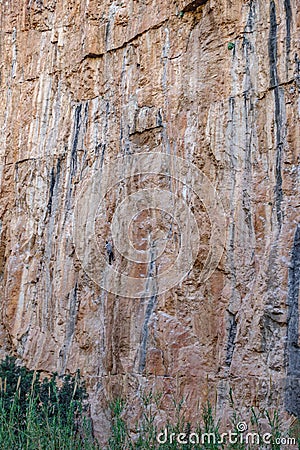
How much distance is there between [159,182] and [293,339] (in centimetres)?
266

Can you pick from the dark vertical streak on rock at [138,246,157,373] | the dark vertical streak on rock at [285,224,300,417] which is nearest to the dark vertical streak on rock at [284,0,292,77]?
the dark vertical streak on rock at [285,224,300,417]

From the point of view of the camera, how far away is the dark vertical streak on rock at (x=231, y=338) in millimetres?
6328

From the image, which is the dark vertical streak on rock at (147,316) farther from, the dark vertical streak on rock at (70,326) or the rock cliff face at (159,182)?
the dark vertical streak on rock at (70,326)

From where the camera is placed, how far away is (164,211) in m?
7.24

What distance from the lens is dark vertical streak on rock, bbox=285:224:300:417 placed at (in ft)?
18.8

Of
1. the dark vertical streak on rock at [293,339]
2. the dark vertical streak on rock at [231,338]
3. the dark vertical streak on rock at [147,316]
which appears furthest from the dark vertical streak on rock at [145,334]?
the dark vertical streak on rock at [293,339]

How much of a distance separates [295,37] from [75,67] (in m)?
3.55

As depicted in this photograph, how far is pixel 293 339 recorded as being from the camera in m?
5.91

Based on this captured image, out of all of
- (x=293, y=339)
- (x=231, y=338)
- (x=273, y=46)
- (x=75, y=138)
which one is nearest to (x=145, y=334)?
(x=231, y=338)

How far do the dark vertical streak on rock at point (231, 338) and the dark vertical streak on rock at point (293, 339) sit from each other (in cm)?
65

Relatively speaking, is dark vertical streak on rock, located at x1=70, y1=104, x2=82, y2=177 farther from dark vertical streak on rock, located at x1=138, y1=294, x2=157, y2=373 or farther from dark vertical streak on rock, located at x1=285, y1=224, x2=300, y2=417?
dark vertical streak on rock, located at x1=285, y1=224, x2=300, y2=417

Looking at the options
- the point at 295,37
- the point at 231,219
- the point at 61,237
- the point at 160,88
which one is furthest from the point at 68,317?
the point at 295,37

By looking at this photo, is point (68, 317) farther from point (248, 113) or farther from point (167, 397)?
point (248, 113)

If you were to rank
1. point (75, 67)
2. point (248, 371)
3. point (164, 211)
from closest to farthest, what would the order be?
point (248, 371), point (164, 211), point (75, 67)
